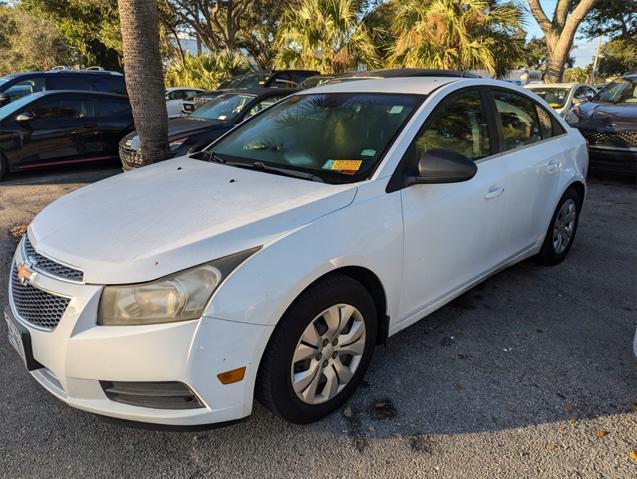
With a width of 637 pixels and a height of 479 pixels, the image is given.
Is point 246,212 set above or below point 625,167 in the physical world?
above

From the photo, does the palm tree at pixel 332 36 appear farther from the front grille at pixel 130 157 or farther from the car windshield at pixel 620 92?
the front grille at pixel 130 157

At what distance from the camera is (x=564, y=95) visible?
1147 centimetres

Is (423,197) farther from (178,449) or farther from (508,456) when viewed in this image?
(178,449)

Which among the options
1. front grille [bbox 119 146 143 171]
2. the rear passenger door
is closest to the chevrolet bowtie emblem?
the rear passenger door

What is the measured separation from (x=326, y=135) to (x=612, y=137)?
6283 mm

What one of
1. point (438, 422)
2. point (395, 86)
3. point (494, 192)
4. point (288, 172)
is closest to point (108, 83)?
point (395, 86)

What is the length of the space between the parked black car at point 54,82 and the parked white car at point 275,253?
8.29 m

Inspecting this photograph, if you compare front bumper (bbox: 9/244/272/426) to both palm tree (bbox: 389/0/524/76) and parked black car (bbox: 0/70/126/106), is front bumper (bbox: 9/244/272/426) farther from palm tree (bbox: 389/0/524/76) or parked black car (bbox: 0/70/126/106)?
palm tree (bbox: 389/0/524/76)

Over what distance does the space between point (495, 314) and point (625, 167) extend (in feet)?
17.4

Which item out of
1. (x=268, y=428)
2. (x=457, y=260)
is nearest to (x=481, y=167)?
(x=457, y=260)

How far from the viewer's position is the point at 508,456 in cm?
228

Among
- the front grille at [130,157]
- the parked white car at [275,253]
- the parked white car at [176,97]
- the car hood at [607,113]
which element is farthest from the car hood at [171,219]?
the parked white car at [176,97]

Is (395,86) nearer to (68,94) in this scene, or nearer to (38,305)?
(38,305)

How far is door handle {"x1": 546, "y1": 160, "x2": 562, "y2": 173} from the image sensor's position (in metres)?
3.86
